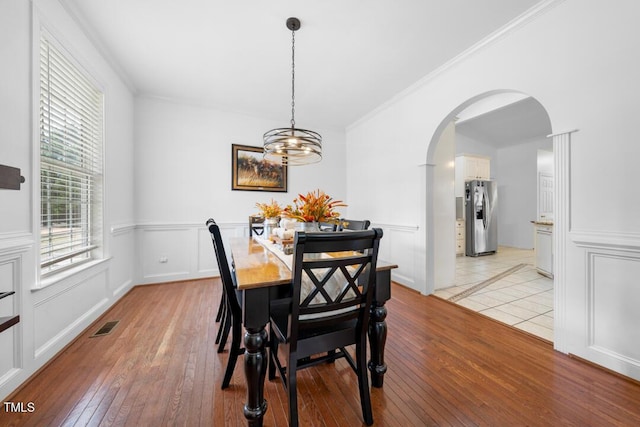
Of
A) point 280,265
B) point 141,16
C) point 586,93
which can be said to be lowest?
point 280,265

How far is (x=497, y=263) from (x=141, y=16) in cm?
638

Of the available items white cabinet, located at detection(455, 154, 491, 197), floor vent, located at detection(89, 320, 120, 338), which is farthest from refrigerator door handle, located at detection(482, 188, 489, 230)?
floor vent, located at detection(89, 320, 120, 338)

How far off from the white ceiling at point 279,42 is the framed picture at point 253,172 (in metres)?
0.86

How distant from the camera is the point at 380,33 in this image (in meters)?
2.32

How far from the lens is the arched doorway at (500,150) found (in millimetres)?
3109

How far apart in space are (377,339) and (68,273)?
8.09ft

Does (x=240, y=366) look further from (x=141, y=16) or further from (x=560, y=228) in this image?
(x=141, y=16)

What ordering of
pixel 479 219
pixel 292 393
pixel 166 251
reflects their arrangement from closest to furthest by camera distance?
pixel 292 393 → pixel 166 251 → pixel 479 219

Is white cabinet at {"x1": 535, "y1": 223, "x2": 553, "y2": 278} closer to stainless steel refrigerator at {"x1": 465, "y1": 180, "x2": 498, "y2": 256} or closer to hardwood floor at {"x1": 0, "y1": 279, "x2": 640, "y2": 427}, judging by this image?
stainless steel refrigerator at {"x1": 465, "y1": 180, "x2": 498, "y2": 256}

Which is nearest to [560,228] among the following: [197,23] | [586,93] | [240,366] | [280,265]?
[586,93]

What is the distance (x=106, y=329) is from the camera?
2.27 m

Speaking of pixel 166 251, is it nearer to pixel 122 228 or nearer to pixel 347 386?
pixel 122 228

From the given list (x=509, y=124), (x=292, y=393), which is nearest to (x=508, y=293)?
(x=292, y=393)

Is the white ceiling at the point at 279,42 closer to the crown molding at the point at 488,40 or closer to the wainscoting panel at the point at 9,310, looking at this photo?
the crown molding at the point at 488,40
